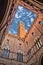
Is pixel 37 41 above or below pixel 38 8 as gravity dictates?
below

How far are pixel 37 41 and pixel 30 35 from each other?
3.40 meters

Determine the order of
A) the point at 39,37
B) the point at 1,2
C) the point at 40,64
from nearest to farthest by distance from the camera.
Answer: the point at 1,2
the point at 40,64
the point at 39,37

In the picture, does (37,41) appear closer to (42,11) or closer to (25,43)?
(25,43)

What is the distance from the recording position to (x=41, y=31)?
58.1 ft

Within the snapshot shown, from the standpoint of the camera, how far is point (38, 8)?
23.3ft

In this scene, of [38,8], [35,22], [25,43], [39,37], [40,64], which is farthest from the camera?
[25,43]

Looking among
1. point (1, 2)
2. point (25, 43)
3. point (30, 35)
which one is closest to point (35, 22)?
point (30, 35)

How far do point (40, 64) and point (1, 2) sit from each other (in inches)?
452

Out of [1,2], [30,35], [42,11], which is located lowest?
[30,35]

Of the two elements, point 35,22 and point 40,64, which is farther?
point 35,22

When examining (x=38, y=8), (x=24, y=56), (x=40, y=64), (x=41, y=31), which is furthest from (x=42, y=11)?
(x=24, y=56)

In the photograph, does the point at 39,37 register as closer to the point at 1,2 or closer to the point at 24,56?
the point at 24,56

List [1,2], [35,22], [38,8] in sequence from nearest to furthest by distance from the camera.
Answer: [1,2] < [38,8] < [35,22]

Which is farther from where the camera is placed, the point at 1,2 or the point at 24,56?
the point at 24,56
